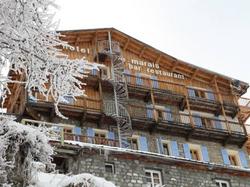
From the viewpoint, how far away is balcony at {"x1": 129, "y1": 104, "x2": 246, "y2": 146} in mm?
28781

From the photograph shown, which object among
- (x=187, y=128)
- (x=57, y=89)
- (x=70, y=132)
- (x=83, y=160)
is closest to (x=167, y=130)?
(x=187, y=128)

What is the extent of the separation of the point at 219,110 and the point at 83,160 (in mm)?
12371

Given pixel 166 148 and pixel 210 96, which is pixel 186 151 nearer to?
pixel 166 148

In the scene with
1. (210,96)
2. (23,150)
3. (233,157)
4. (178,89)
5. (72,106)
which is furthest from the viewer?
(210,96)

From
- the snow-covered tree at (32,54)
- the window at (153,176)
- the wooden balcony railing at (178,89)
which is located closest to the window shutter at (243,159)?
the wooden balcony railing at (178,89)

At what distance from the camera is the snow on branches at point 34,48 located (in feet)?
19.7

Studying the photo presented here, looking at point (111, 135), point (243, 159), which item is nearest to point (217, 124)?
point (243, 159)

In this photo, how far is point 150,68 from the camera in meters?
32.4

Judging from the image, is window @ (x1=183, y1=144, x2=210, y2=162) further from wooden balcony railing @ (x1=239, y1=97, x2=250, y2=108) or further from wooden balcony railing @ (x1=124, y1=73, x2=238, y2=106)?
wooden balcony railing @ (x1=239, y1=97, x2=250, y2=108)

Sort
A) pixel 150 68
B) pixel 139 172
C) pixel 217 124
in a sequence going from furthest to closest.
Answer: pixel 150 68, pixel 217 124, pixel 139 172

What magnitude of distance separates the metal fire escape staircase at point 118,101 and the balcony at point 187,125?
64cm

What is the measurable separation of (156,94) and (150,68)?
7.67 feet

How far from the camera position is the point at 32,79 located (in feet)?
20.9

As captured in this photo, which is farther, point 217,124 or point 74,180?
point 217,124
